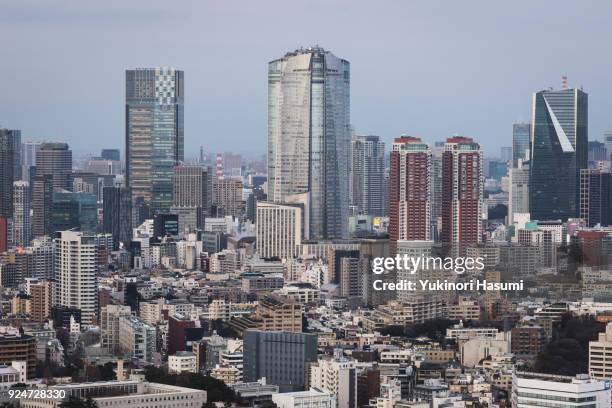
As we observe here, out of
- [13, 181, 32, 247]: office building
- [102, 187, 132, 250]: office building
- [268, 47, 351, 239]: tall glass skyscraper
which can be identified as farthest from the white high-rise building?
[268, 47, 351, 239]: tall glass skyscraper

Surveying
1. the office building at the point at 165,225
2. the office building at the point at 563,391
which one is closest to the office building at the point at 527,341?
the office building at the point at 563,391

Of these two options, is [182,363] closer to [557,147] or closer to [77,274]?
[77,274]

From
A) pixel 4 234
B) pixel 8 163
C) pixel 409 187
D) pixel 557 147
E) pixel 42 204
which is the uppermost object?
pixel 557 147

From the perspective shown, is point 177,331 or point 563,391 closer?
point 563,391

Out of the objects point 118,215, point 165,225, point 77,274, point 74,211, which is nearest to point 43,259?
point 77,274

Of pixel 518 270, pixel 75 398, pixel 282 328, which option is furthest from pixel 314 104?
pixel 75 398

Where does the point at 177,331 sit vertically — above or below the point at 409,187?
below

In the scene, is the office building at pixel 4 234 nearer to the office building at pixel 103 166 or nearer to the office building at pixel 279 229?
the office building at pixel 279 229

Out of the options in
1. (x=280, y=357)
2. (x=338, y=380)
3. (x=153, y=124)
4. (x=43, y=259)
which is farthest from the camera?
(x=153, y=124)
